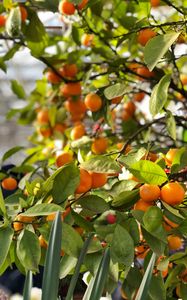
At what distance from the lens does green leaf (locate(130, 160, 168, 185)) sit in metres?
0.84

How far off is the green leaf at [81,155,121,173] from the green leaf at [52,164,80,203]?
2 cm

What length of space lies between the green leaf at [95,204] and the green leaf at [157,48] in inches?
8.4

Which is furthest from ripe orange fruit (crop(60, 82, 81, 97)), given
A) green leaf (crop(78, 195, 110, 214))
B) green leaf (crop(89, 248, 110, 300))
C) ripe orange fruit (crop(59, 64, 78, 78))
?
green leaf (crop(89, 248, 110, 300))

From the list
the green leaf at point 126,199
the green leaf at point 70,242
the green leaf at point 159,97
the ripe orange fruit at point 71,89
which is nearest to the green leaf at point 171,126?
the green leaf at point 159,97

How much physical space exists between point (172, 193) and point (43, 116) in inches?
42.5

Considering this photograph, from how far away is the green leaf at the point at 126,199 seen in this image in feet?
2.89

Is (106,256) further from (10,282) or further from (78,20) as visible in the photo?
(78,20)

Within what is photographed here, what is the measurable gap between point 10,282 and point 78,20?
69cm

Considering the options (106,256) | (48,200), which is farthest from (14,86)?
(106,256)

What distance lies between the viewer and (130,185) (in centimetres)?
91

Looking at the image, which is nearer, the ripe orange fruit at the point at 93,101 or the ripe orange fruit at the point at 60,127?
the ripe orange fruit at the point at 93,101

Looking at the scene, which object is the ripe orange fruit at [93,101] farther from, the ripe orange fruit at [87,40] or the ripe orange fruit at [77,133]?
the ripe orange fruit at [87,40]

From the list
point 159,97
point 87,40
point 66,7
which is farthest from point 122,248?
point 87,40

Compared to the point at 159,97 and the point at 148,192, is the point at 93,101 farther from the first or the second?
the point at 148,192
